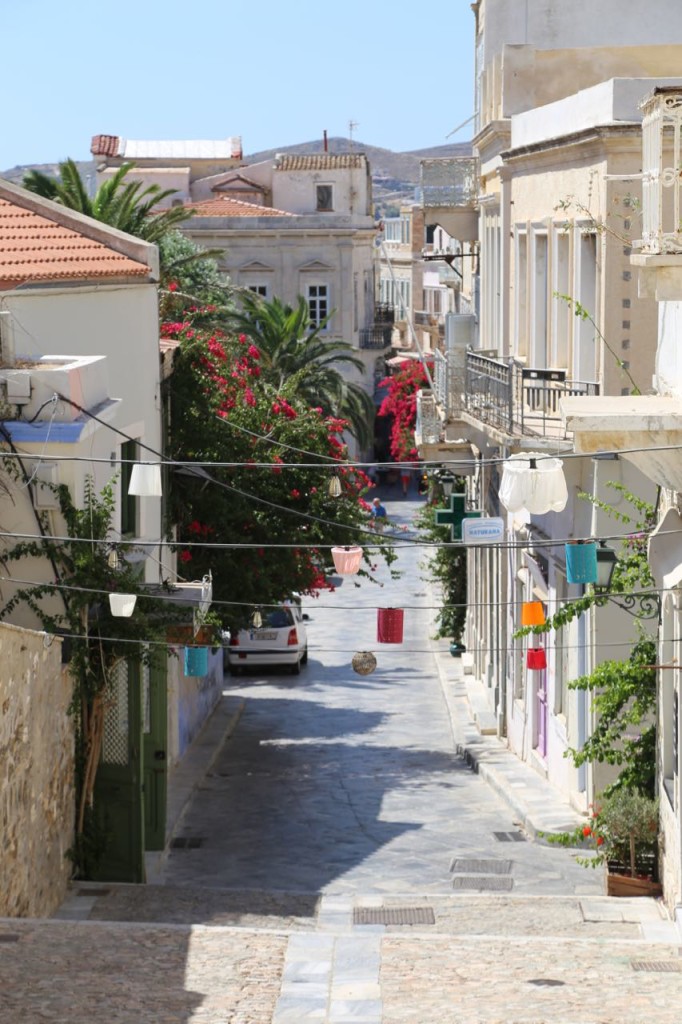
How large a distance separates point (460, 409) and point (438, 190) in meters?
9.65

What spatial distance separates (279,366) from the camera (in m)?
41.3

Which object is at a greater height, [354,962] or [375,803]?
[354,962]

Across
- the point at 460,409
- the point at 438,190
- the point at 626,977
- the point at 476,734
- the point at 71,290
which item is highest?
the point at 438,190

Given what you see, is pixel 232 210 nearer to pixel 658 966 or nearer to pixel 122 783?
pixel 122 783

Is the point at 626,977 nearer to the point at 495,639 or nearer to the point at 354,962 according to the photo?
the point at 354,962

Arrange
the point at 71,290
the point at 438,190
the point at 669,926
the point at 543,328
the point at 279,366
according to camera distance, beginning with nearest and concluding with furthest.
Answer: the point at 669,926
the point at 71,290
the point at 543,328
the point at 438,190
the point at 279,366

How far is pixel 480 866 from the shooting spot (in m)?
17.5

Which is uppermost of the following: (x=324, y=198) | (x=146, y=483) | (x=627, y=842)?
(x=324, y=198)

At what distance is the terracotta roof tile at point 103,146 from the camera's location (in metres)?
73.2

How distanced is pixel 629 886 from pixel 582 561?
3.40 metres

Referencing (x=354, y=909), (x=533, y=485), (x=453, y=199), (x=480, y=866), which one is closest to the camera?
(x=533, y=485)

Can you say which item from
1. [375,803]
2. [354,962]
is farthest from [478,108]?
[354,962]

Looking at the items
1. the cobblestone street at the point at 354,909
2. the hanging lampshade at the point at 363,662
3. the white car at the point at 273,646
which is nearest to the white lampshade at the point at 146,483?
the cobblestone street at the point at 354,909

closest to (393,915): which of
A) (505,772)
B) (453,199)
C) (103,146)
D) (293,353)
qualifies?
(505,772)
